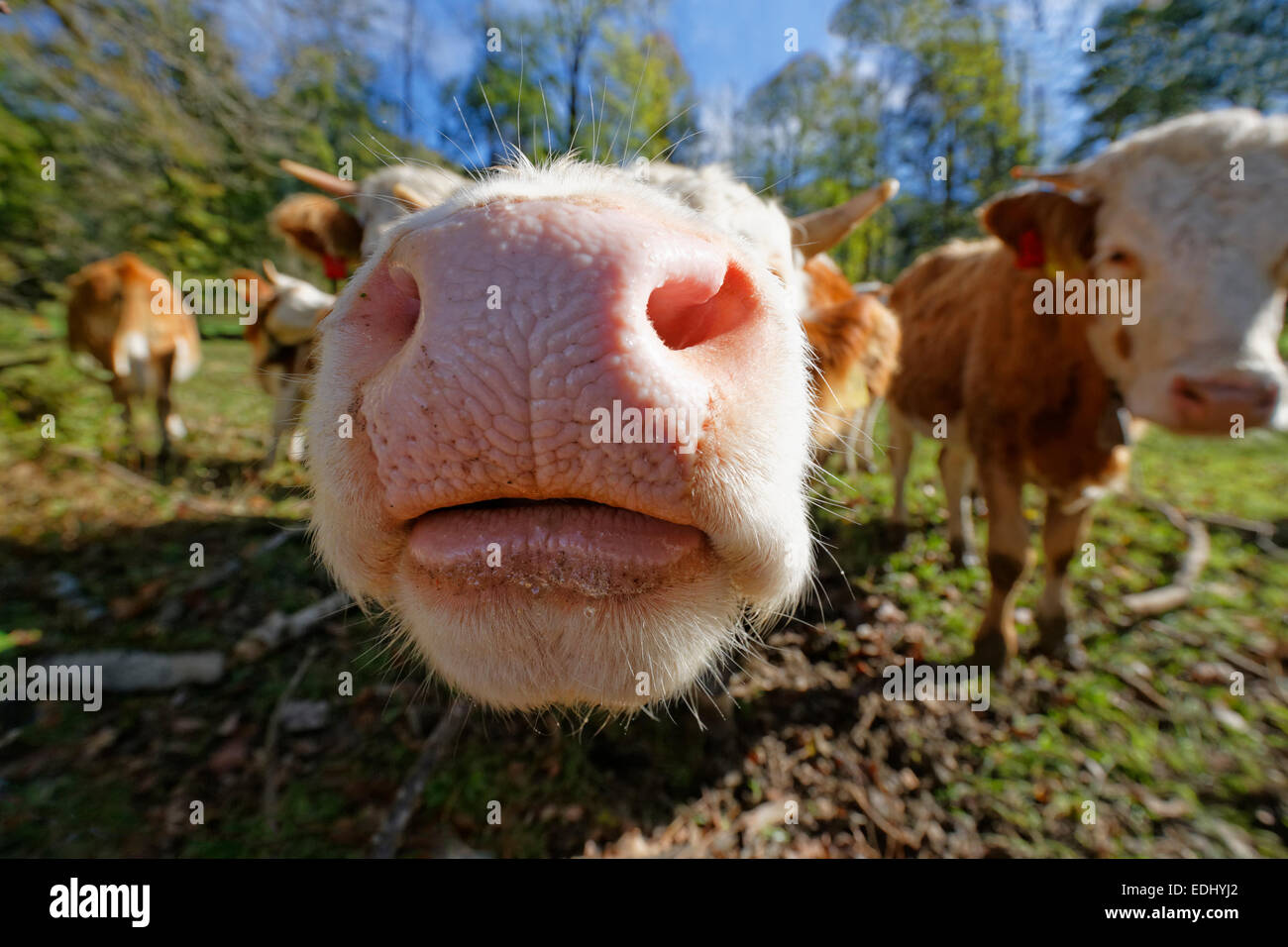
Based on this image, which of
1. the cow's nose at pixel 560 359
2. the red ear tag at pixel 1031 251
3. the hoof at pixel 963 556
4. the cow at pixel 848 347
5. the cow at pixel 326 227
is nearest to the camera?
the cow's nose at pixel 560 359

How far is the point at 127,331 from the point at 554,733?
7.57m

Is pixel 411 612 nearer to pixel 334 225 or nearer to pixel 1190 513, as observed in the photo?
pixel 334 225

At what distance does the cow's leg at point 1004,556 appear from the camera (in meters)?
3.45

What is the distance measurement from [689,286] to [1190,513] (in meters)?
7.48

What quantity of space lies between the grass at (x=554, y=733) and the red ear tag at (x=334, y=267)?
4.52 ft

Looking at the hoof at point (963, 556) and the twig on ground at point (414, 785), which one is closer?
the twig on ground at point (414, 785)

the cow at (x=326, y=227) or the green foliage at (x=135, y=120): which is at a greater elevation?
the green foliage at (x=135, y=120)

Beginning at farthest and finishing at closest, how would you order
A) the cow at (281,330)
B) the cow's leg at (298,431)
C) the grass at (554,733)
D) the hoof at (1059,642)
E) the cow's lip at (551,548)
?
the cow at (281,330), the hoof at (1059,642), the grass at (554,733), the cow's leg at (298,431), the cow's lip at (551,548)

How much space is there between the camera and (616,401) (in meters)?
0.92

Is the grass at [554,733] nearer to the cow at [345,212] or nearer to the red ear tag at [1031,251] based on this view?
the cow at [345,212]

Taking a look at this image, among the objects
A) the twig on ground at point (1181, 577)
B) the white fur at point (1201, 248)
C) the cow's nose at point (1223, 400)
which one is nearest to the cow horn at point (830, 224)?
the white fur at point (1201, 248)

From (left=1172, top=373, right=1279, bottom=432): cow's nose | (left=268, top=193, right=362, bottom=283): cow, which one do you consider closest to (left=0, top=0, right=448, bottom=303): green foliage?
(left=268, top=193, right=362, bottom=283): cow

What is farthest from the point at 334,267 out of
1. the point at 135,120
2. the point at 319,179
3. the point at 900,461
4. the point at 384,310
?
the point at 900,461

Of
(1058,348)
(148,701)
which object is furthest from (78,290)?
(1058,348)
